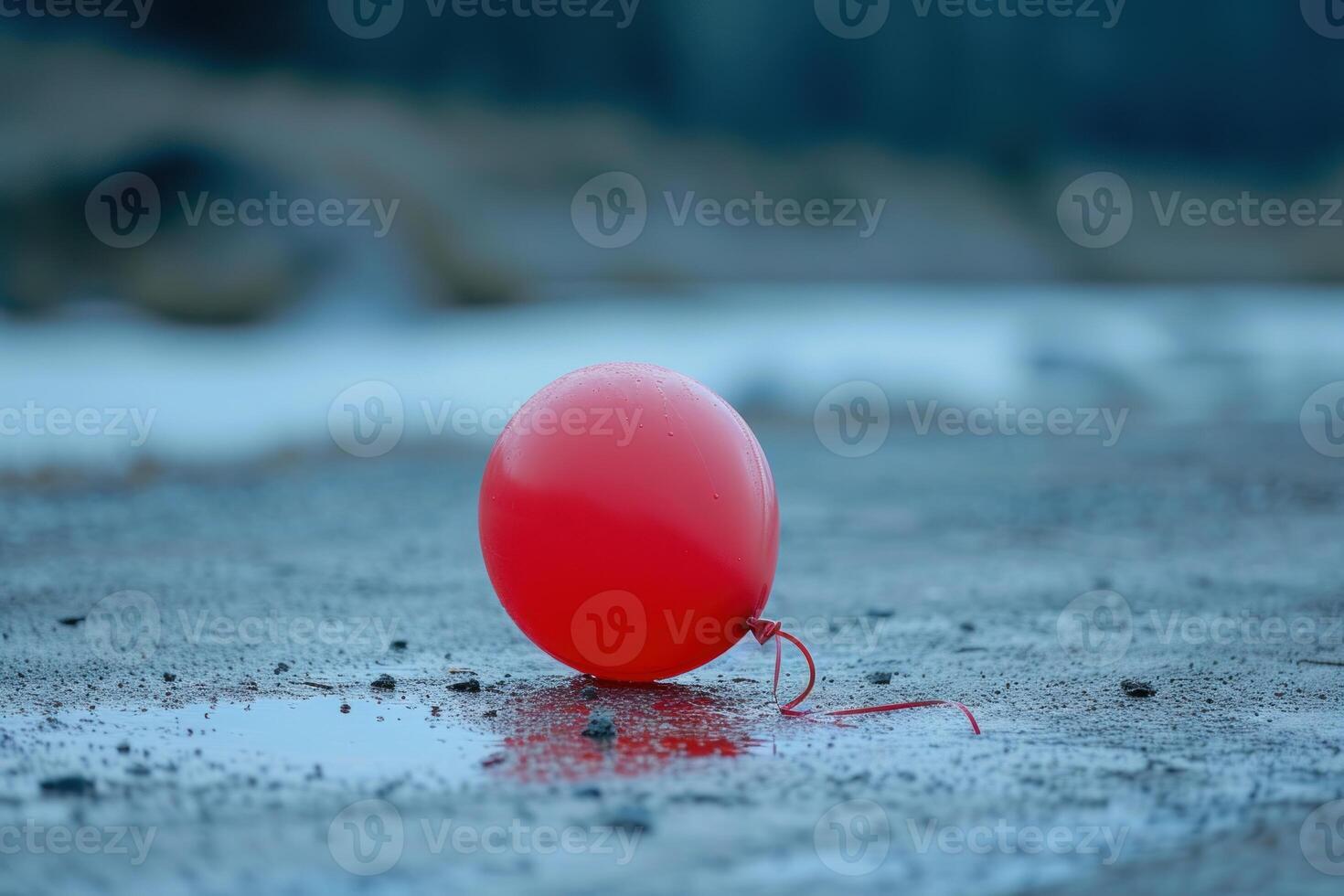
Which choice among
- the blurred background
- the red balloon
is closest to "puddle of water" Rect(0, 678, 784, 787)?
the red balloon

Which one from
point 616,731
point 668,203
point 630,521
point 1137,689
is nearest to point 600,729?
point 616,731

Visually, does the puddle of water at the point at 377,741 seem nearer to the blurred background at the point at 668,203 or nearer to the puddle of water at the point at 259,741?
the puddle of water at the point at 259,741

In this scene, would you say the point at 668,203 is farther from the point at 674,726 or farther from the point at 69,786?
the point at 69,786

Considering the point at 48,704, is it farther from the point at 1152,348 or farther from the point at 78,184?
the point at 1152,348

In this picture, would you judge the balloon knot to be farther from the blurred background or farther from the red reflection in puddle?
the blurred background

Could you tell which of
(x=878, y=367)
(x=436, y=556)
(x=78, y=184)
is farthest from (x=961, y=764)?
(x=78, y=184)
